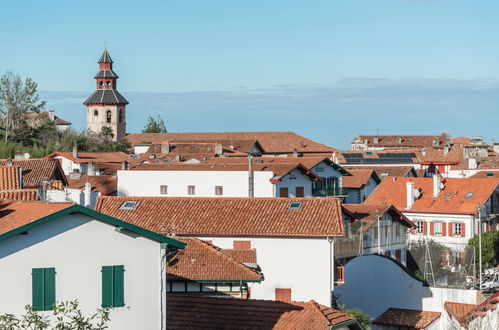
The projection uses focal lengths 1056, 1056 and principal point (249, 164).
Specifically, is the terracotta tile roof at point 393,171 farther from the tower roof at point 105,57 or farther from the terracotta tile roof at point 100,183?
the tower roof at point 105,57

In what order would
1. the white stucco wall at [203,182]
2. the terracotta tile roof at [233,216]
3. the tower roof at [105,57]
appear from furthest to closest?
the tower roof at [105,57] < the white stucco wall at [203,182] < the terracotta tile roof at [233,216]

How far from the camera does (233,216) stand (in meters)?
40.9

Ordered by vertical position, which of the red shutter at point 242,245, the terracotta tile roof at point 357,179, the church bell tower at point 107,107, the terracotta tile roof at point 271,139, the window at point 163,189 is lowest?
the red shutter at point 242,245

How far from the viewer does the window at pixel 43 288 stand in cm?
1886

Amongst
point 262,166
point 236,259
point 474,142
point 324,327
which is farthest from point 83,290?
point 474,142

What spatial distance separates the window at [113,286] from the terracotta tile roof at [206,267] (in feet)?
29.8

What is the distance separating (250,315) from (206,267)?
6882 mm

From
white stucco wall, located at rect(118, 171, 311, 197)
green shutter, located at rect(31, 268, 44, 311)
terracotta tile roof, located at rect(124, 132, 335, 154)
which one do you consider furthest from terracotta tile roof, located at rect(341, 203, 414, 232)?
terracotta tile roof, located at rect(124, 132, 335, 154)

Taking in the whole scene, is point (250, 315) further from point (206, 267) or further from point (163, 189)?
point (163, 189)

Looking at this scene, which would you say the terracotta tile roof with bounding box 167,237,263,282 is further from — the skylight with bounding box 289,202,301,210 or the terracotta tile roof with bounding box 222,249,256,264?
the skylight with bounding box 289,202,301,210

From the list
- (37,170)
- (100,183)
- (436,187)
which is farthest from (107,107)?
(37,170)

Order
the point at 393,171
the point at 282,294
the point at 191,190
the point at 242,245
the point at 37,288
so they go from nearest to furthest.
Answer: the point at 37,288, the point at 282,294, the point at 242,245, the point at 191,190, the point at 393,171

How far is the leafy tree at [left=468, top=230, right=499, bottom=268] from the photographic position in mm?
63531

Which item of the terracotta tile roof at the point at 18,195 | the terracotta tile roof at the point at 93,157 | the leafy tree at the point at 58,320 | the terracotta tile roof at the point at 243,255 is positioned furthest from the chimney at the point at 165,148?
the leafy tree at the point at 58,320
